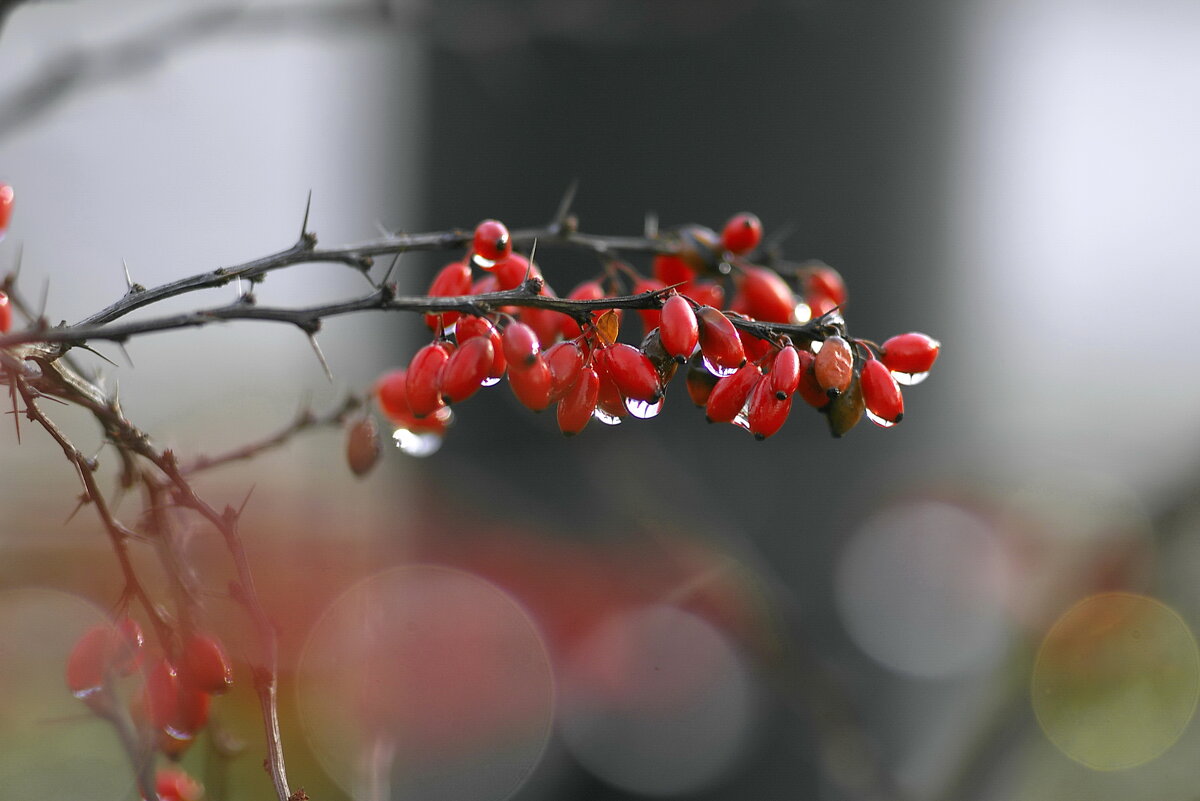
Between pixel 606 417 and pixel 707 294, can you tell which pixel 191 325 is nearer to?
pixel 606 417

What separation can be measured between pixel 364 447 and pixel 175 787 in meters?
0.34

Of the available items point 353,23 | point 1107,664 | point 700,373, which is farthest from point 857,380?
point 1107,664

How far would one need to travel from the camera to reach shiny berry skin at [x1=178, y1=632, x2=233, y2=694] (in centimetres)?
68

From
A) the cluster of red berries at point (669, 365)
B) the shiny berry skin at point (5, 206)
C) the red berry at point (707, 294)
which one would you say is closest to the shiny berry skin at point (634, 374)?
the cluster of red berries at point (669, 365)

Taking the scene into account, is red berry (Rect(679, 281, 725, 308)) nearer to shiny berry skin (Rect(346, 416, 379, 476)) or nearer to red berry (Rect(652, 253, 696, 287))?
red berry (Rect(652, 253, 696, 287))

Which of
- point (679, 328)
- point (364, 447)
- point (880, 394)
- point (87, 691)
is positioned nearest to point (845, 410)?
point (880, 394)

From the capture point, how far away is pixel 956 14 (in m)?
3.20

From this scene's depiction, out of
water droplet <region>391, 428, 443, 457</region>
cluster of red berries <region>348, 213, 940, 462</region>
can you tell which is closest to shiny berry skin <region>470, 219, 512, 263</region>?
cluster of red berries <region>348, 213, 940, 462</region>

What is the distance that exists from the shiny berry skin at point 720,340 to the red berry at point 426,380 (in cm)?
19

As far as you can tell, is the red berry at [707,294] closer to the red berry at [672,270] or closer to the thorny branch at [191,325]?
the red berry at [672,270]

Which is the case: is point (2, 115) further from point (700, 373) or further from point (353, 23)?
point (700, 373)

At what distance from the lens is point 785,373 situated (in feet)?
2.07

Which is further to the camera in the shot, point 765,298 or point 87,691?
point 765,298

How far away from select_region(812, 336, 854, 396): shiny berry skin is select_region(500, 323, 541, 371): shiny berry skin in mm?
192
